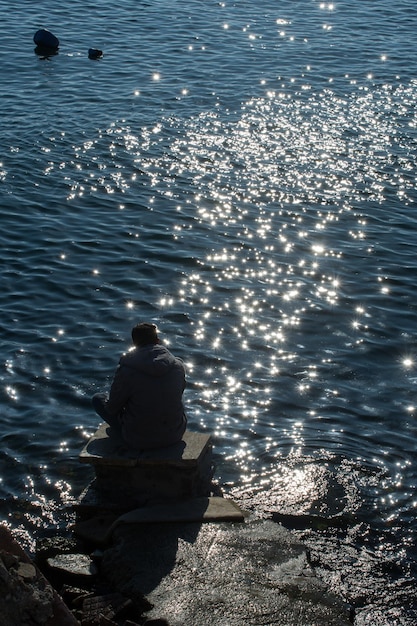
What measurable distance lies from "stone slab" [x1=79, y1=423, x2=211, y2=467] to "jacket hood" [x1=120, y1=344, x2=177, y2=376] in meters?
0.93

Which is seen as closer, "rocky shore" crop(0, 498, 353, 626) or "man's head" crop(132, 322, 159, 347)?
"rocky shore" crop(0, 498, 353, 626)

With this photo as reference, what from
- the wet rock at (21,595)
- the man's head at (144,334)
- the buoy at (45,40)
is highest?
the buoy at (45,40)

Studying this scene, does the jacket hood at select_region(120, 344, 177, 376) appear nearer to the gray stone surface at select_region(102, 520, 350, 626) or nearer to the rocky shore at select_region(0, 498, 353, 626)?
the rocky shore at select_region(0, 498, 353, 626)

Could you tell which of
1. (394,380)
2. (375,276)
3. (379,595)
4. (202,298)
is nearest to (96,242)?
(202,298)

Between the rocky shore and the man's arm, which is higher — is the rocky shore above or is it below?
below

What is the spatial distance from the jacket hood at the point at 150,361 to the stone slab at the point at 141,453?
929 mm

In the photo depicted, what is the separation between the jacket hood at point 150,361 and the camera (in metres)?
11.2

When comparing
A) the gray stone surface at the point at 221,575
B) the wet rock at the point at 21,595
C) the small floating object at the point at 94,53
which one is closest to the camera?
the wet rock at the point at 21,595

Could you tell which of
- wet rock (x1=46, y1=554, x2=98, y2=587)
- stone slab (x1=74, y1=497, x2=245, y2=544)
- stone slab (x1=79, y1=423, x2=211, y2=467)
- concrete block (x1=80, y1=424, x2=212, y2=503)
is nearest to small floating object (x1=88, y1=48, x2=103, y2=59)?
stone slab (x1=79, y1=423, x2=211, y2=467)

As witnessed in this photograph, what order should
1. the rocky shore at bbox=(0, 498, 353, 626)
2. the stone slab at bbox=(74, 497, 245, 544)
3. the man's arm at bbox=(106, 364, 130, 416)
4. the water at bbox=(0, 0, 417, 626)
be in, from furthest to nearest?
the water at bbox=(0, 0, 417, 626) < the man's arm at bbox=(106, 364, 130, 416) < the stone slab at bbox=(74, 497, 245, 544) < the rocky shore at bbox=(0, 498, 353, 626)

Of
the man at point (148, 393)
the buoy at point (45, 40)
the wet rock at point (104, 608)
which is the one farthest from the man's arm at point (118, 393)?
the buoy at point (45, 40)

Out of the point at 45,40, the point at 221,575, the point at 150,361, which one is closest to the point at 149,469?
the point at 150,361

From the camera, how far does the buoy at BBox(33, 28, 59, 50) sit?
3195 centimetres

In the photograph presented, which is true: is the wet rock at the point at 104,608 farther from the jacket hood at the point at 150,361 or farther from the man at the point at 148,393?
the jacket hood at the point at 150,361
